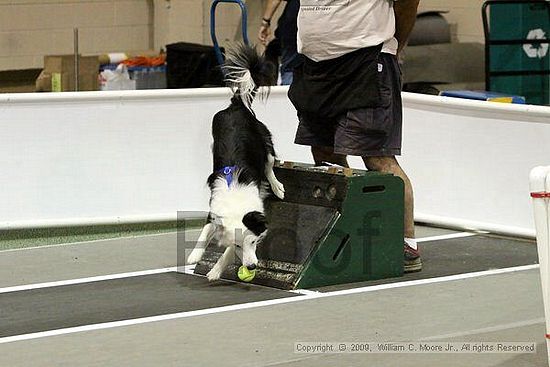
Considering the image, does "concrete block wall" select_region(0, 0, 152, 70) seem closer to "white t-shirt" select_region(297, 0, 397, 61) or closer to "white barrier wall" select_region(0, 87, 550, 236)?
"white barrier wall" select_region(0, 87, 550, 236)

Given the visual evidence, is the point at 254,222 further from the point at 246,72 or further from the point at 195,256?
the point at 246,72

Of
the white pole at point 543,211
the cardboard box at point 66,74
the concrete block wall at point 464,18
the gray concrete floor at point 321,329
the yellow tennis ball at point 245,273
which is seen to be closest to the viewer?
the white pole at point 543,211

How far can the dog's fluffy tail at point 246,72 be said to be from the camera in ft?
18.7

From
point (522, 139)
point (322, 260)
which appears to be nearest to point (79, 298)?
point (322, 260)

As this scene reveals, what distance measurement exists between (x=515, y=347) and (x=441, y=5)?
274 inches

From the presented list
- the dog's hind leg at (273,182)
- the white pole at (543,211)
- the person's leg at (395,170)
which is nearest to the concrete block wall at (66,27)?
the dog's hind leg at (273,182)

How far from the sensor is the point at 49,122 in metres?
6.70

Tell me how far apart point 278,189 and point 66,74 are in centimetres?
484

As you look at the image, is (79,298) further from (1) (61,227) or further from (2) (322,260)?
(1) (61,227)
